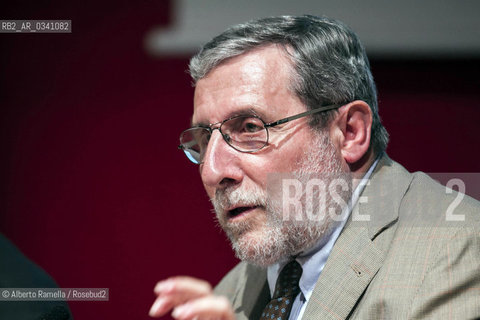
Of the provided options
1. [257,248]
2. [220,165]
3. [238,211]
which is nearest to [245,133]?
[220,165]

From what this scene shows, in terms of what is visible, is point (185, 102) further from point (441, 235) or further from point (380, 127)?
point (441, 235)

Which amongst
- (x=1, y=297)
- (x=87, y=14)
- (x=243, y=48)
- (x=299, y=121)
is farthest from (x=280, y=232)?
(x=87, y=14)

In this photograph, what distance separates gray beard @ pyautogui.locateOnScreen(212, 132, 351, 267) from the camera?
1.58 meters

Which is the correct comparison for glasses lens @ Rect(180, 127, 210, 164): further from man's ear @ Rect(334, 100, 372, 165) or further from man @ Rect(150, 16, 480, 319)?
man's ear @ Rect(334, 100, 372, 165)

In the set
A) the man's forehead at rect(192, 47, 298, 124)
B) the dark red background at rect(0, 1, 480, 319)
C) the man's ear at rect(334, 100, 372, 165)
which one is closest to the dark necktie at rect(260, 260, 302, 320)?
the man's ear at rect(334, 100, 372, 165)

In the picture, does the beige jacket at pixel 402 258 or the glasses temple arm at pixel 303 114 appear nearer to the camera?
the beige jacket at pixel 402 258

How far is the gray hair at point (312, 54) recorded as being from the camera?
Result: 1.65 meters

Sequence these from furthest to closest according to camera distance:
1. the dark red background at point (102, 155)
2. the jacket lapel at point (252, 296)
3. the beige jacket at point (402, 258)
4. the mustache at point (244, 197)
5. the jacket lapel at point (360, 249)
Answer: the dark red background at point (102, 155)
the jacket lapel at point (252, 296)
the mustache at point (244, 197)
the jacket lapel at point (360, 249)
the beige jacket at point (402, 258)

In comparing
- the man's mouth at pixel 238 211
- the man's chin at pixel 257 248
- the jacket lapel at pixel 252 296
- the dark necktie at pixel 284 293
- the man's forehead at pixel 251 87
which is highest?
the man's forehead at pixel 251 87

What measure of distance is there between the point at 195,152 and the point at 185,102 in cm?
65

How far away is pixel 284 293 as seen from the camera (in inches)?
64.8

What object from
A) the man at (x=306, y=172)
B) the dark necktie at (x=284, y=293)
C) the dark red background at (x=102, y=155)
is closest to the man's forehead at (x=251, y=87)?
the man at (x=306, y=172)

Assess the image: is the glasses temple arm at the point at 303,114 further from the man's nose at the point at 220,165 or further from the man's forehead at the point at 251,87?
the man's nose at the point at 220,165

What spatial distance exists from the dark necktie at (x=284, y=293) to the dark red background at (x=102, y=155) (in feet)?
2.56
